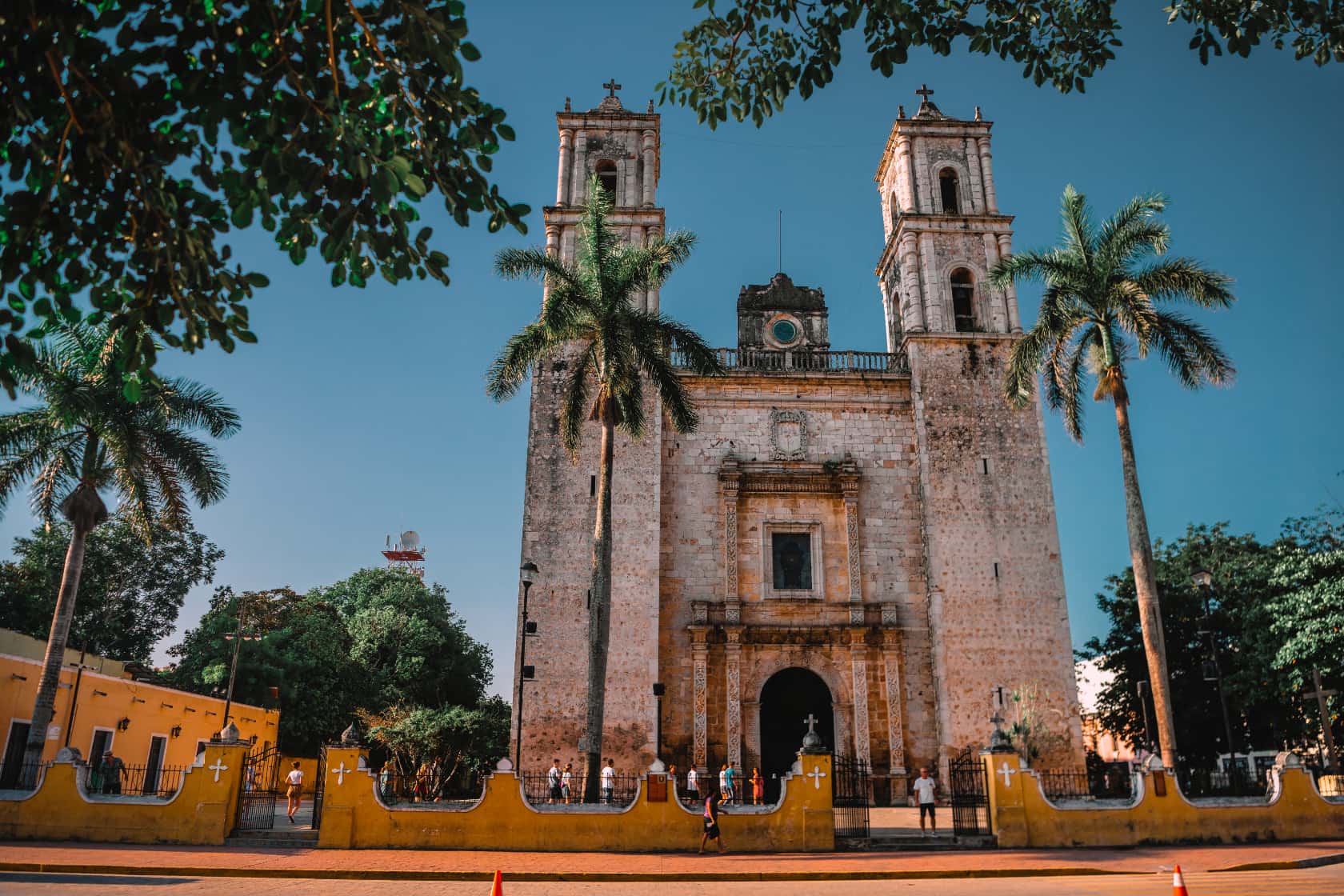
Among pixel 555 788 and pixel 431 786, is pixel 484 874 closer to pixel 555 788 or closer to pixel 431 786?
pixel 555 788

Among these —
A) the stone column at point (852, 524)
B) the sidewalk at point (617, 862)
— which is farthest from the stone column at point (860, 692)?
the sidewalk at point (617, 862)

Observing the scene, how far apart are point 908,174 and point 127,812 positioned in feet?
72.0

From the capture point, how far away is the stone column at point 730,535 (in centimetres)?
2089

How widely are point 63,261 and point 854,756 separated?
18.0 metres

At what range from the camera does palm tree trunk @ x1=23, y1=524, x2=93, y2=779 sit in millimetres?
14500

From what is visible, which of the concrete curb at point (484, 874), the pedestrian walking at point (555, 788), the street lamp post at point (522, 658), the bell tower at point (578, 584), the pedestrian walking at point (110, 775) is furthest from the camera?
the bell tower at point (578, 584)

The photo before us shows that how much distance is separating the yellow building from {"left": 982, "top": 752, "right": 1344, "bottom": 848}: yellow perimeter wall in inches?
481

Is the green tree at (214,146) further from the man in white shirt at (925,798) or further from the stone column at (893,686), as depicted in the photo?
the stone column at (893,686)

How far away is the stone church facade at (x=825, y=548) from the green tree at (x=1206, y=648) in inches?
167

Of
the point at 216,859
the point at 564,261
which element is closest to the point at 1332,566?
the point at 564,261

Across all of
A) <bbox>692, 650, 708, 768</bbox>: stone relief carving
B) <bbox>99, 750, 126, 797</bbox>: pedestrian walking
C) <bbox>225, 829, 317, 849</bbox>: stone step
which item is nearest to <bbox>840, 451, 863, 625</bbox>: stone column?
<bbox>692, 650, 708, 768</bbox>: stone relief carving

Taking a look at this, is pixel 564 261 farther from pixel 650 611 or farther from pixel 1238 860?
pixel 1238 860

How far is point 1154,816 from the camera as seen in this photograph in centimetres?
1327

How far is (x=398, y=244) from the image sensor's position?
15.8ft
